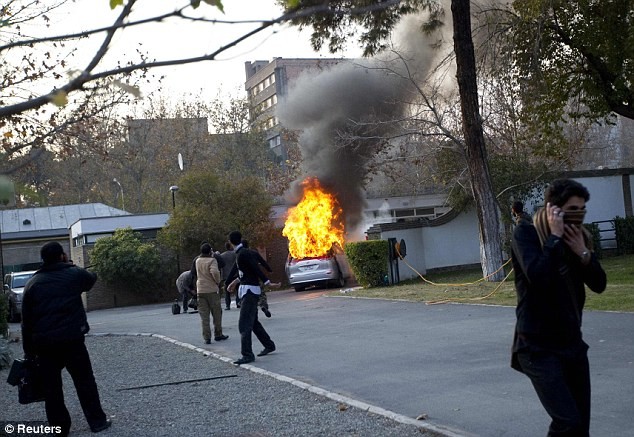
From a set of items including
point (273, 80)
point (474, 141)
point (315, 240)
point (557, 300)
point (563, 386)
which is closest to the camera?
point (563, 386)

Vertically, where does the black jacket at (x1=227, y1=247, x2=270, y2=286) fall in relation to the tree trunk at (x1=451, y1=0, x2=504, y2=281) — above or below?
below

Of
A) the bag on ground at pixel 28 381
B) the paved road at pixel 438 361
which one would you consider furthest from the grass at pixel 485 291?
the bag on ground at pixel 28 381

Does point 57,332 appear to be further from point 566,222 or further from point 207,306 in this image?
point 207,306

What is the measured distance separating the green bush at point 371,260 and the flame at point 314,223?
358 cm

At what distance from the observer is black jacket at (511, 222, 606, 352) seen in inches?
168

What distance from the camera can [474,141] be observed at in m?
20.4

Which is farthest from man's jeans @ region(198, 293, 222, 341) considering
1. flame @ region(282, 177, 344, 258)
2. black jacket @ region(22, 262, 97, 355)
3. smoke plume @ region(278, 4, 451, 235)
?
flame @ region(282, 177, 344, 258)

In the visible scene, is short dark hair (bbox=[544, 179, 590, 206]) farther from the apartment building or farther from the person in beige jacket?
the apartment building

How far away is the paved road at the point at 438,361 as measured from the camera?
6.99 meters

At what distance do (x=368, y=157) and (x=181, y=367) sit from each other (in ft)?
57.7

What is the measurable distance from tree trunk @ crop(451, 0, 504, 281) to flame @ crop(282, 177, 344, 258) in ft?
26.0

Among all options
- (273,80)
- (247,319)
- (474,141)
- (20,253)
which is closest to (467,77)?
(474,141)

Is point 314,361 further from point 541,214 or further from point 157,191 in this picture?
point 157,191

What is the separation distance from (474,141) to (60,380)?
14906 mm
